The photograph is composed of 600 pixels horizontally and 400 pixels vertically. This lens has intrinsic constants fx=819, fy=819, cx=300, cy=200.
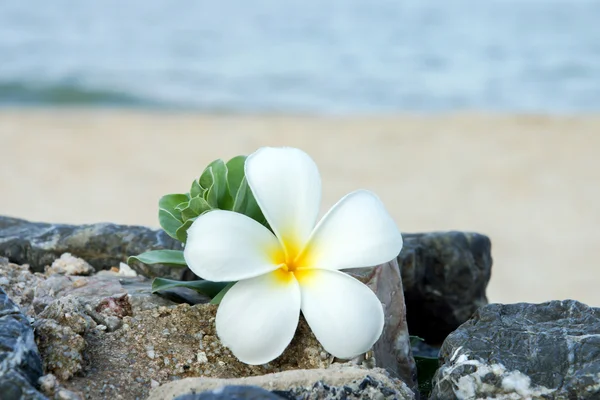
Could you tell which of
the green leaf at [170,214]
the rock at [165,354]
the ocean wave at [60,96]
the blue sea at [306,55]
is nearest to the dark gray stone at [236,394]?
the rock at [165,354]

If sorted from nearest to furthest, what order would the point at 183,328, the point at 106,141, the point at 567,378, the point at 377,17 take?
the point at 567,378, the point at 183,328, the point at 106,141, the point at 377,17

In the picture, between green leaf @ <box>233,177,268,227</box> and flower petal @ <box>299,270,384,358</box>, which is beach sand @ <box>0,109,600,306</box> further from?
flower petal @ <box>299,270,384,358</box>

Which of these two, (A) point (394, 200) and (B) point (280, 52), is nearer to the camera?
(A) point (394, 200)

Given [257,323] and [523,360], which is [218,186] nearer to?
[257,323]

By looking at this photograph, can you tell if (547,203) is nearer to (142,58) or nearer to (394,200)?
(394,200)

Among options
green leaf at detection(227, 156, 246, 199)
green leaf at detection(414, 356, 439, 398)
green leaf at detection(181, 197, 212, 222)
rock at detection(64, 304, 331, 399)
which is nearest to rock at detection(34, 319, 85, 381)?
rock at detection(64, 304, 331, 399)

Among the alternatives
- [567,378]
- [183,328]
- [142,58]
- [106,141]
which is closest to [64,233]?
[183,328]

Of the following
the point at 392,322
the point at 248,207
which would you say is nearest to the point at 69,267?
the point at 248,207
